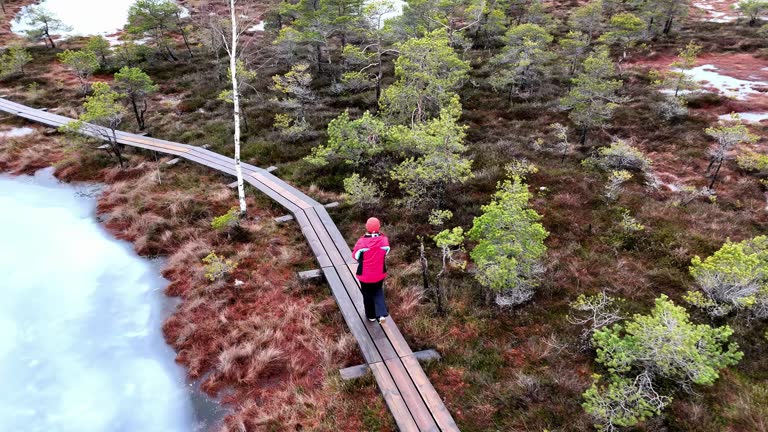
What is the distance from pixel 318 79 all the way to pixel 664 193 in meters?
21.3

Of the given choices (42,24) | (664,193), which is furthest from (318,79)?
(42,24)

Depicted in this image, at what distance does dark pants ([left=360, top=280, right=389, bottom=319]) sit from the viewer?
7.48m

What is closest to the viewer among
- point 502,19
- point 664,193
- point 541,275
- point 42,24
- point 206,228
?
point 541,275

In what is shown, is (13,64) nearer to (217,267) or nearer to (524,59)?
(217,267)

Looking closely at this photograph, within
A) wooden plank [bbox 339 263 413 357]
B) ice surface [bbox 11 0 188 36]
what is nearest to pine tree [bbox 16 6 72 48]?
ice surface [bbox 11 0 188 36]

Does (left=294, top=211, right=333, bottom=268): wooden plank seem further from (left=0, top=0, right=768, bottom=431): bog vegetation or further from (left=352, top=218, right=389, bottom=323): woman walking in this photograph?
(left=352, top=218, right=389, bottom=323): woman walking

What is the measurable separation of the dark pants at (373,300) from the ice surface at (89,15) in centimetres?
4950

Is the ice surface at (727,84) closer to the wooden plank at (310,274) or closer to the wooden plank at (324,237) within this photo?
the wooden plank at (324,237)

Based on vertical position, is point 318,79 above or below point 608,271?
above

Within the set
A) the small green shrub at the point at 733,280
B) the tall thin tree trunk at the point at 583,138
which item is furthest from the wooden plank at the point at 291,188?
the tall thin tree trunk at the point at 583,138

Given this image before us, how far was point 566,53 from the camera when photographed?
2652 cm

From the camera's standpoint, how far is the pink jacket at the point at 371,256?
709 centimetres

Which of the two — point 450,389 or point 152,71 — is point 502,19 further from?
point 450,389

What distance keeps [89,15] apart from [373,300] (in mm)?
57223
